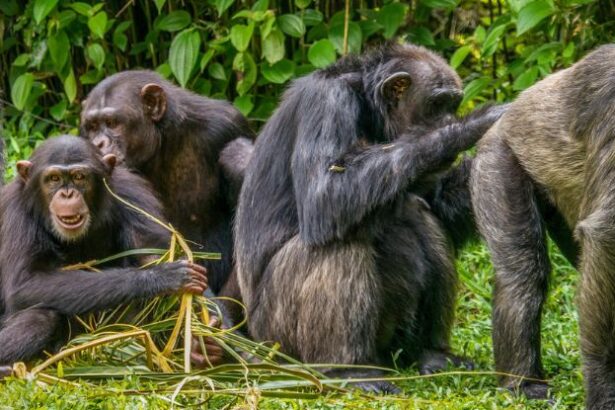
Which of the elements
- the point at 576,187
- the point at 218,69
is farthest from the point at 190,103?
the point at 576,187

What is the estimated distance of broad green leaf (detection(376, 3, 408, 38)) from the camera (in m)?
9.83

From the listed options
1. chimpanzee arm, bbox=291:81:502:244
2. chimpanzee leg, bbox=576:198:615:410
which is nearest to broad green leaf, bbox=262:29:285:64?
chimpanzee arm, bbox=291:81:502:244

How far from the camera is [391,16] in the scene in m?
9.88

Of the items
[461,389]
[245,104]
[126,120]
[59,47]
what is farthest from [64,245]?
[59,47]

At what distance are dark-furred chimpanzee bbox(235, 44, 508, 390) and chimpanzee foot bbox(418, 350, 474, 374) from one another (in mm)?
13

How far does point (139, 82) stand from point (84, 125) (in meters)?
0.46

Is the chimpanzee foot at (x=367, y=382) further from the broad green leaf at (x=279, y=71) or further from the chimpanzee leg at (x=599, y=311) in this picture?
the broad green leaf at (x=279, y=71)

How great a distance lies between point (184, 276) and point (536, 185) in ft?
6.23

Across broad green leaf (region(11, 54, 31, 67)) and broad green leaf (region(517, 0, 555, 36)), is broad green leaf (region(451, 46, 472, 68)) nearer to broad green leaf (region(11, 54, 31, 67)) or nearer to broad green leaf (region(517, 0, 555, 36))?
broad green leaf (region(517, 0, 555, 36))

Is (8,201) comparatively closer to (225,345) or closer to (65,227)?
(65,227)

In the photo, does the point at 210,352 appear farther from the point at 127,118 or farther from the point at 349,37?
the point at 349,37

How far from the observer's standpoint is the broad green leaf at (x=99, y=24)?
32.2 ft

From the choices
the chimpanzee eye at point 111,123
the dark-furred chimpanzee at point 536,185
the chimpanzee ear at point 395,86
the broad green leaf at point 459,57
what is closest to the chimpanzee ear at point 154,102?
the chimpanzee eye at point 111,123

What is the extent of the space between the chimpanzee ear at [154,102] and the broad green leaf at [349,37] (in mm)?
1632
